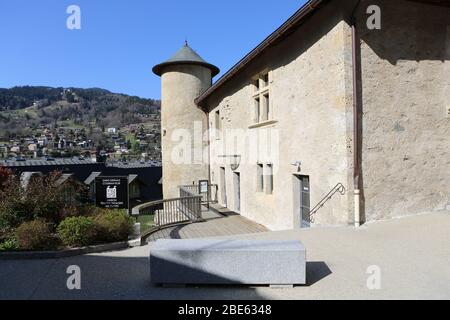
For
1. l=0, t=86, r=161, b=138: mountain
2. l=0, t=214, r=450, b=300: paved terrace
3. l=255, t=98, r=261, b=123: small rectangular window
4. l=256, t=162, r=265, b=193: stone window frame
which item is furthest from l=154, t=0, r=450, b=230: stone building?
l=0, t=86, r=161, b=138: mountain

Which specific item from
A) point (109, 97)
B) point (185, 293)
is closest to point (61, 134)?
point (109, 97)

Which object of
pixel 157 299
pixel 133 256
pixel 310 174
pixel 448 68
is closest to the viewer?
pixel 157 299

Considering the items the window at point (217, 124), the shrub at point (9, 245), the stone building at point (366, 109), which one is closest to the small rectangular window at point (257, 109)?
Answer: the stone building at point (366, 109)

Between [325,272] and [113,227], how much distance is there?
4.64 metres

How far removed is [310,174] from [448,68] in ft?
14.4

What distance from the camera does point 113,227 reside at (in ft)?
27.1

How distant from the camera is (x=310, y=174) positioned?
1052 centimetres

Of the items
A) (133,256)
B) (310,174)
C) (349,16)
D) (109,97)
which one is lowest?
(133,256)

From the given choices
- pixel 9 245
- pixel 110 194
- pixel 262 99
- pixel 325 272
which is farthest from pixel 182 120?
pixel 325 272

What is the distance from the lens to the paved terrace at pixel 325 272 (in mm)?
4949

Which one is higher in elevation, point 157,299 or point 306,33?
point 306,33

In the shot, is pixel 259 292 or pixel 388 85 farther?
pixel 388 85

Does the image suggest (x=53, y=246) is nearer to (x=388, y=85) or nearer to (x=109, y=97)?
(x=388, y=85)

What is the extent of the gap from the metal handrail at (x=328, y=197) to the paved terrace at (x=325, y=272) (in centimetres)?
111
